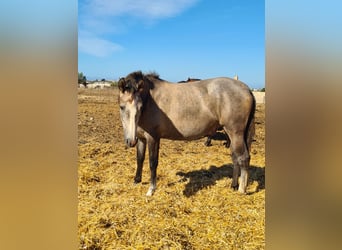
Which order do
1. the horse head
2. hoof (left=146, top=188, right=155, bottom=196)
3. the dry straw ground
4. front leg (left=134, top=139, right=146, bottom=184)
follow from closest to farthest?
the dry straw ground < the horse head < hoof (left=146, top=188, right=155, bottom=196) < front leg (left=134, top=139, right=146, bottom=184)

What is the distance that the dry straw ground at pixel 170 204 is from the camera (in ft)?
8.89

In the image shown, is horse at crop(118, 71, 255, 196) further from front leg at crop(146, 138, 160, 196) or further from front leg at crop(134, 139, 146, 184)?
front leg at crop(134, 139, 146, 184)

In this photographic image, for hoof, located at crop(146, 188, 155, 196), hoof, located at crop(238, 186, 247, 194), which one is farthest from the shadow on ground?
hoof, located at crop(146, 188, 155, 196)

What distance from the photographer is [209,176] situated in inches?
195

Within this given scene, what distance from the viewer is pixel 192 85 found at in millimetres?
4344

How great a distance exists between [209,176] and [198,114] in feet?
4.70

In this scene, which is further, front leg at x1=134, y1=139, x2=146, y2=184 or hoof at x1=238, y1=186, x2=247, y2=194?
front leg at x1=134, y1=139, x2=146, y2=184

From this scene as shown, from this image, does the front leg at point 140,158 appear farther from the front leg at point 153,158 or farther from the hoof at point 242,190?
the hoof at point 242,190

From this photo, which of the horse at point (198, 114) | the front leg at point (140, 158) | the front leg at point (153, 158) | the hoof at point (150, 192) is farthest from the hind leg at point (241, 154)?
the front leg at point (140, 158)

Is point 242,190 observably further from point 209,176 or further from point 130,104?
point 130,104

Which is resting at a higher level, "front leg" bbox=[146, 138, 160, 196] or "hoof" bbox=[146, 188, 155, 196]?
"front leg" bbox=[146, 138, 160, 196]

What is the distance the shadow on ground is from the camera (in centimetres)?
436
